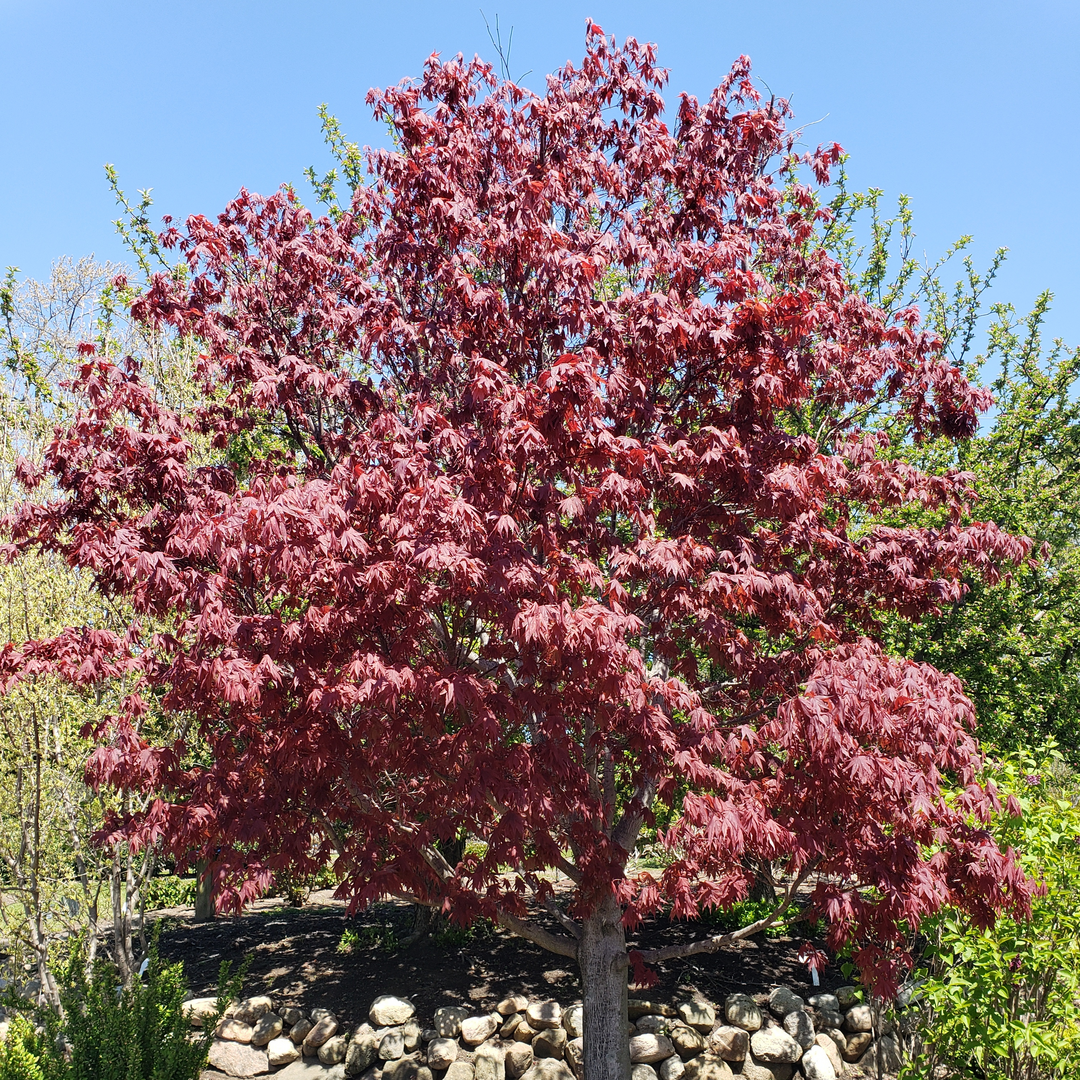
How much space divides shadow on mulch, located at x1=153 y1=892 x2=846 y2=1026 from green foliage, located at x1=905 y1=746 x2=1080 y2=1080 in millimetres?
3621

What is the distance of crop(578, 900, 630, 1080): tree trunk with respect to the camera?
7.00 m

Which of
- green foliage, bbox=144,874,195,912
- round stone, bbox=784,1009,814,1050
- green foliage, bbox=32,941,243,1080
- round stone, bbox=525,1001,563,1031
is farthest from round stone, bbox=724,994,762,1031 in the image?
green foliage, bbox=144,874,195,912

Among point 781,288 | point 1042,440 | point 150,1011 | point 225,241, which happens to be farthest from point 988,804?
point 1042,440

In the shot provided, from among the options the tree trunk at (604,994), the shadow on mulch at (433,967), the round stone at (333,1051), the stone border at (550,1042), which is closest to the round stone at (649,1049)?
the stone border at (550,1042)

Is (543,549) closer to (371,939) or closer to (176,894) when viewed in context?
(371,939)

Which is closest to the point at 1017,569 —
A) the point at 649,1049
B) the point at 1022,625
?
the point at 1022,625

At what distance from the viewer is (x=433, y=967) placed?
34.4 ft

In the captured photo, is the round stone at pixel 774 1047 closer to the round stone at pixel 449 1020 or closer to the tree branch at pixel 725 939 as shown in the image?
the tree branch at pixel 725 939

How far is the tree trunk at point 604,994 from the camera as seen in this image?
7000 millimetres

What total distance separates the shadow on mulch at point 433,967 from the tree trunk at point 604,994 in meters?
2.34

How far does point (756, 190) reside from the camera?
26.0 feet

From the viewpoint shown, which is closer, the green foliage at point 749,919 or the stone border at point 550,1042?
the stone border at point 550,1042

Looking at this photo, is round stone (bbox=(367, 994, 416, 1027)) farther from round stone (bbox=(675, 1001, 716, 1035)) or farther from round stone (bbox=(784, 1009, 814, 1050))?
round stone (bbox=(784, 1009, 814, 1050))

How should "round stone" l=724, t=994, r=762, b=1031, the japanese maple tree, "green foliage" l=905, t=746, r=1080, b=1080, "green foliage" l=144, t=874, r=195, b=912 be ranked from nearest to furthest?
the japanese maple tree < "green foliage" l=905, t=746, r=1080, b=1080 < "round stone" l=724, t=994, r=762, b=1031 < "green foliage" l=144, t=874, r=195, b=912
